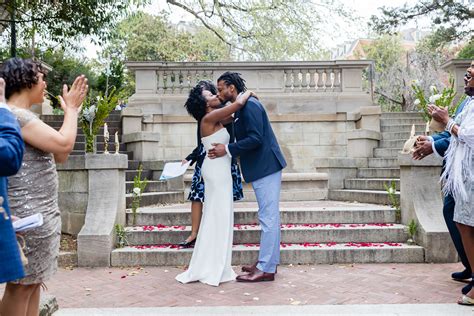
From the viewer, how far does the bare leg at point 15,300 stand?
2.68 metres

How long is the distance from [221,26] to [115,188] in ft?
44.1

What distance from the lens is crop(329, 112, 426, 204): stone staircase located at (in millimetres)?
8359

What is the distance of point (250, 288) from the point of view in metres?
4.79

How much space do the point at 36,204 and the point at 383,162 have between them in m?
8.36

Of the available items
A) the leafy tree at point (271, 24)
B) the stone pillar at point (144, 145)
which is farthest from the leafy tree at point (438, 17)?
the stone pillar at point (144, 145)

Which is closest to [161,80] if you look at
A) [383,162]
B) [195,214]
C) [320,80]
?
[320,80]

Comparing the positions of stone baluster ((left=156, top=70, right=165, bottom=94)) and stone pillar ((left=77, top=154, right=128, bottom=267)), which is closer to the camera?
stone pillar ((left=77, top=154, right=128, bottom=267))

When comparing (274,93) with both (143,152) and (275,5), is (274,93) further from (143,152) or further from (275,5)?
(275,5)

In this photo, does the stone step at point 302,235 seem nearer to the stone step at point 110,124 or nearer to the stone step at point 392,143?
the stone step at point 392,143

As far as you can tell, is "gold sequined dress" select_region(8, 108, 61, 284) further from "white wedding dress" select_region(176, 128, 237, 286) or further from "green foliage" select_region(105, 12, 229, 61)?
"green foliage" select_region(105, 12, 229, 61)

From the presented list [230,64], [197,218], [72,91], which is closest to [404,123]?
[230,64]

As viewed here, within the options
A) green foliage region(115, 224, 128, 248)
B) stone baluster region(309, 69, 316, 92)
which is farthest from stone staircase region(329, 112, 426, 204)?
green foliage region(115, 224, 128, 248)

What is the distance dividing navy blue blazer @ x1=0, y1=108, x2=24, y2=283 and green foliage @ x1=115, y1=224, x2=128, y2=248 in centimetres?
Answer: 394

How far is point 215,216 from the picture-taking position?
16.7 feet
